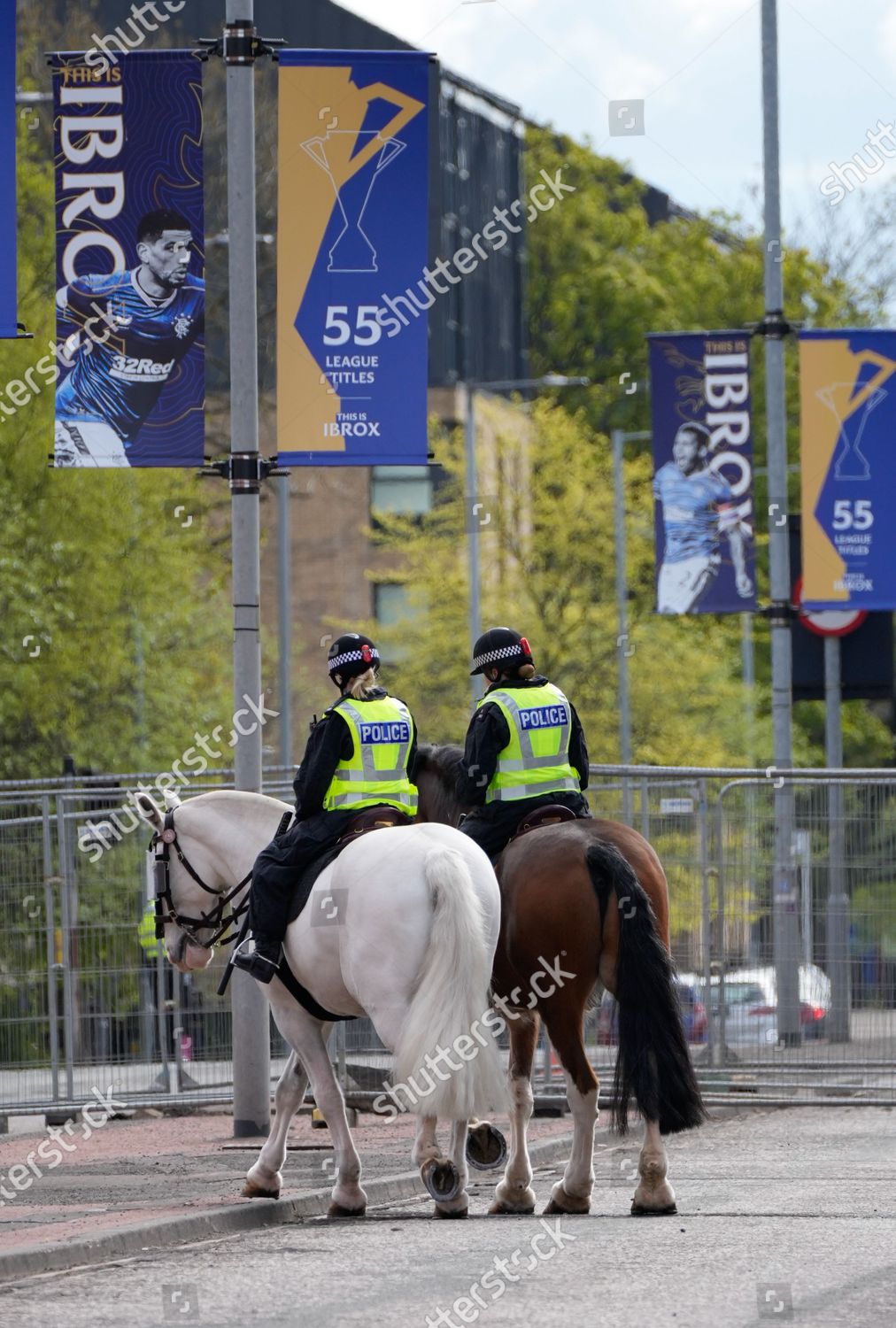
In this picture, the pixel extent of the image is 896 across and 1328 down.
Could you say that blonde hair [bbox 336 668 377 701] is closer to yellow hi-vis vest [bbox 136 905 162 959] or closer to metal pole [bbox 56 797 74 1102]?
yellow hi-vis vest [bbox 136 905 162 959]

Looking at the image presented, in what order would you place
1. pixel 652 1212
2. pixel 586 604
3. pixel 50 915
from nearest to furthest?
pixel 652 1212 < pixel 50 915 < pixel 586 604

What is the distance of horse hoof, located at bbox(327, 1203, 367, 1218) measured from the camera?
11.3 metres

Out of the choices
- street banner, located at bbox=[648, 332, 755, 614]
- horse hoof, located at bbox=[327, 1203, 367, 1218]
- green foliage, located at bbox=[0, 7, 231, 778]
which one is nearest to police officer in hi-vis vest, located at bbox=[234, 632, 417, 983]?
horse hoof, located at bbox=[327, 1203, 367, 1218]

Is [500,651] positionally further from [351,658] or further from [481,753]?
[351,658]

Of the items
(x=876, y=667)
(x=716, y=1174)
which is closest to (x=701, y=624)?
(x=876, y=667)

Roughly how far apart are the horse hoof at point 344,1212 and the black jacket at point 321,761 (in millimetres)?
1764

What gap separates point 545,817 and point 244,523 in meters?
3.44

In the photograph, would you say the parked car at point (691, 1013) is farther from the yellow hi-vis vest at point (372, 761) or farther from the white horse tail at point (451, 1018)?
the white horse tail at point (451, 1018)

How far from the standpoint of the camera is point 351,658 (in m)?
11.7

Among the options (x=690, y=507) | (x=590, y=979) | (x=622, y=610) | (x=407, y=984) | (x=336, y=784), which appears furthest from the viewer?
(x=622, y=610)

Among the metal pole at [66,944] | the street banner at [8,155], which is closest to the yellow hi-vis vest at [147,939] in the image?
the metal pole at [66,944]

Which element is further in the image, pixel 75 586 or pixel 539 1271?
pixel 75 586

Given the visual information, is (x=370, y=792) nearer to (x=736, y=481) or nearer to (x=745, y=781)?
(x=745, y=781)

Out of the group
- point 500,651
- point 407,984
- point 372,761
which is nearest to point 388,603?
point 500,651
